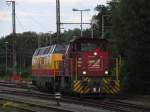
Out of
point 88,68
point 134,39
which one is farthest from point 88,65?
point 134,39

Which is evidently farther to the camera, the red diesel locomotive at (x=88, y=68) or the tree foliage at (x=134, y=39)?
the tree foliage at (x=134, y=39)

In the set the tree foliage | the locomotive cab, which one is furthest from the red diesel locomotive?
the tree foliage

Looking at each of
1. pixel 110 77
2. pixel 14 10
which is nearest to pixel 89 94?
pixel 110 77

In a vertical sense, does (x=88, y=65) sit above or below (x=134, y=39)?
below

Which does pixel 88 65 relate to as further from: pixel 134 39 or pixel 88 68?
pixel 134 39

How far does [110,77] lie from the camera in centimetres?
3105

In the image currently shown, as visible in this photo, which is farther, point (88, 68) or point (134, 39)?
point (134, 39)

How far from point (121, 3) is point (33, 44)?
125251 mm

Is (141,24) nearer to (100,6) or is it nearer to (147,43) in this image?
(147,43)

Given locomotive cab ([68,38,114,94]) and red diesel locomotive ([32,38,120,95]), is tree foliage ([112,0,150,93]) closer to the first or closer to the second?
red diesel locomotive ([32,38,120,95])

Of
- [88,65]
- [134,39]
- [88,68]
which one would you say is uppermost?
[134,39]

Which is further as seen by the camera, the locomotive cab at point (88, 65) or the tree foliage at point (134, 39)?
the tree foliage at point (134, 39)

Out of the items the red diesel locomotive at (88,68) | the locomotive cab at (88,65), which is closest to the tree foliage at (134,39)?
the red diesel locomotive at (88,68)

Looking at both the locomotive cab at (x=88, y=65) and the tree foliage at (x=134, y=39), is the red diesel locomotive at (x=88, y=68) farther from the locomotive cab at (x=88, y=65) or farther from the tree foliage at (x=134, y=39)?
the tree foliage at (x=134, y=39)
